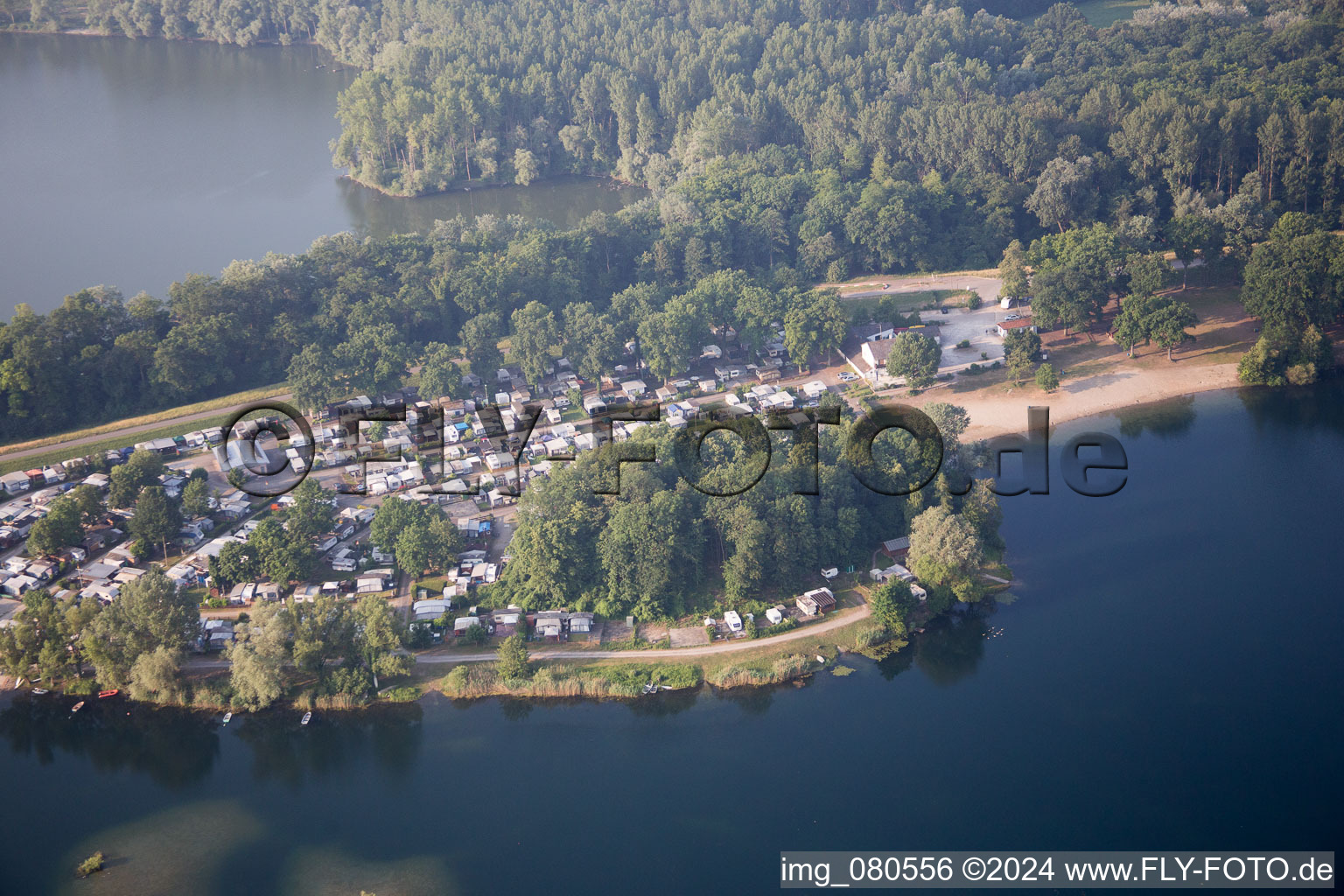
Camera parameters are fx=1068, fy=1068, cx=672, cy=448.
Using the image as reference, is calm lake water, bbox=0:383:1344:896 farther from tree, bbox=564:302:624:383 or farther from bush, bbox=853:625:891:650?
tree, bbox=564:302:624:383

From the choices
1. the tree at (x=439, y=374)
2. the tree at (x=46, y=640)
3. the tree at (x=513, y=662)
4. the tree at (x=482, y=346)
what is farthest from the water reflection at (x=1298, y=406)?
the tree at (x=46, y=640)

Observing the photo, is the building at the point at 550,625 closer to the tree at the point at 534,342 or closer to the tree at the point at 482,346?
the tree at the point at 534,342

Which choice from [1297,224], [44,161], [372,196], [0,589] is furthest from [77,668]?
[44,161]

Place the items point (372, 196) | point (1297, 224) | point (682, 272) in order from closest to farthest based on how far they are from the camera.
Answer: point (1297, 224)
point (682, 272)
point (372, 196)

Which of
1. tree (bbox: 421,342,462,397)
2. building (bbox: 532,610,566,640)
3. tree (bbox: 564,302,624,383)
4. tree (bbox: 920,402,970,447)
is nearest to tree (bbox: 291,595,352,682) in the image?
building (bbox: 532,610,566,640)

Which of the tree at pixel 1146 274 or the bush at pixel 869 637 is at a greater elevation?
the tree at pixel 1146 274

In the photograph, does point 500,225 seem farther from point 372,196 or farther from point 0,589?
point 0,589
